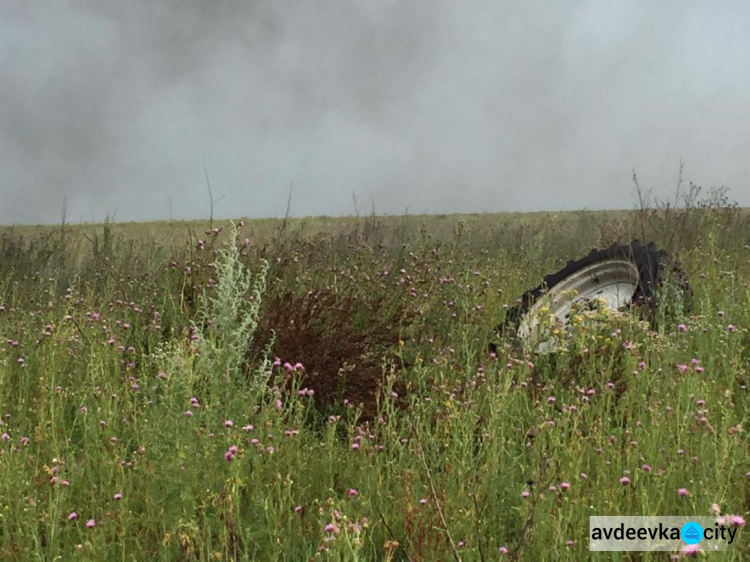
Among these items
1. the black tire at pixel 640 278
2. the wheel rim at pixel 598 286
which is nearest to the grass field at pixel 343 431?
the black tire at pixel 640 278

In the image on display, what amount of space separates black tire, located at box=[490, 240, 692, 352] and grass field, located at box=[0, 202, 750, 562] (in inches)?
12.0

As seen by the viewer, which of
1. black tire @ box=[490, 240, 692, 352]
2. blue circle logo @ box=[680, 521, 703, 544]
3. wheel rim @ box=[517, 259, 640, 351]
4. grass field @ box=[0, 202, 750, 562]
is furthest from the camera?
wheel rim @ box=[517, 259, 640, 351]

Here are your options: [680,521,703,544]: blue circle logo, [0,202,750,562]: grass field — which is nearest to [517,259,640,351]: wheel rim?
[0,202,750,562]: grass field

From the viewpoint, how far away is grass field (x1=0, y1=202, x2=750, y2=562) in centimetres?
331

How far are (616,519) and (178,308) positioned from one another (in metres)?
4.81

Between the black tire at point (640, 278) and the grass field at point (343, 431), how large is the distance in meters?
0.30

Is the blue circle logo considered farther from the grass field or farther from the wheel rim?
the wheel rim

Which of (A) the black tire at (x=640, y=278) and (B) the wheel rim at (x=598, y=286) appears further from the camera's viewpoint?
(B) the wheel rim at (x=598, y=286)

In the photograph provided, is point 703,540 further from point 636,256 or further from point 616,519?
point 636,256

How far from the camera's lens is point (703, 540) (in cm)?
296

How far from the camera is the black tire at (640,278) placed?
7.31 meters

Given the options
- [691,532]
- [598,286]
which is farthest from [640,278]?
[691,532]

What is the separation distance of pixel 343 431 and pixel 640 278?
4033 millimetres

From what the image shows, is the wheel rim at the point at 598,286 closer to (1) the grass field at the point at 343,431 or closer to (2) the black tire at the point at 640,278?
(2) the black tire at the point at 640,278
